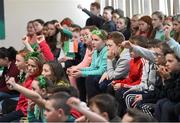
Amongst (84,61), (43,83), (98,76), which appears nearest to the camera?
(43,83)

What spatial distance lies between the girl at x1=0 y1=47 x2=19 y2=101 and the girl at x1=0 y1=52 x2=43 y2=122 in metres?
0.76

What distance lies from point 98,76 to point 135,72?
650 millimetres

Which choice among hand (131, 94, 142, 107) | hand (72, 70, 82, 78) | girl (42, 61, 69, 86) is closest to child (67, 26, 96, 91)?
hand (72, 70, 82, 78)

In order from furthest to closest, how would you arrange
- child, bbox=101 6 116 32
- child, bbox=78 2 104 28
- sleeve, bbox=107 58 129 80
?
child, bbox=78 2 104 28 < child, bbox=101 6 116 32 < sleeve, bbox=107 58 129 80

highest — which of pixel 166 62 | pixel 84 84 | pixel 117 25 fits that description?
pixel 117 25

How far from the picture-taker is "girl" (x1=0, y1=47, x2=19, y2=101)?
196 inches

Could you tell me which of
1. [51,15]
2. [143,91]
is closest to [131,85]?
[143,91]

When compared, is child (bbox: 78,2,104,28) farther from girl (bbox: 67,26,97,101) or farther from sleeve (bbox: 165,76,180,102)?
sleeve (bbox: 165,76,180,102)

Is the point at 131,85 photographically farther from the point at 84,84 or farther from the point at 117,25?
the point at 117,25

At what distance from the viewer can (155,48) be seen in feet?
12.7

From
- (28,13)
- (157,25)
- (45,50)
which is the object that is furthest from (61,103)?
(28,13)

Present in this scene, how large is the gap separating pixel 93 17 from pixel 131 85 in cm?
336

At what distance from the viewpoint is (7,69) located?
5.35m

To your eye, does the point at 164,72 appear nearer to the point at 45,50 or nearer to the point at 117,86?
the point at 117,86
